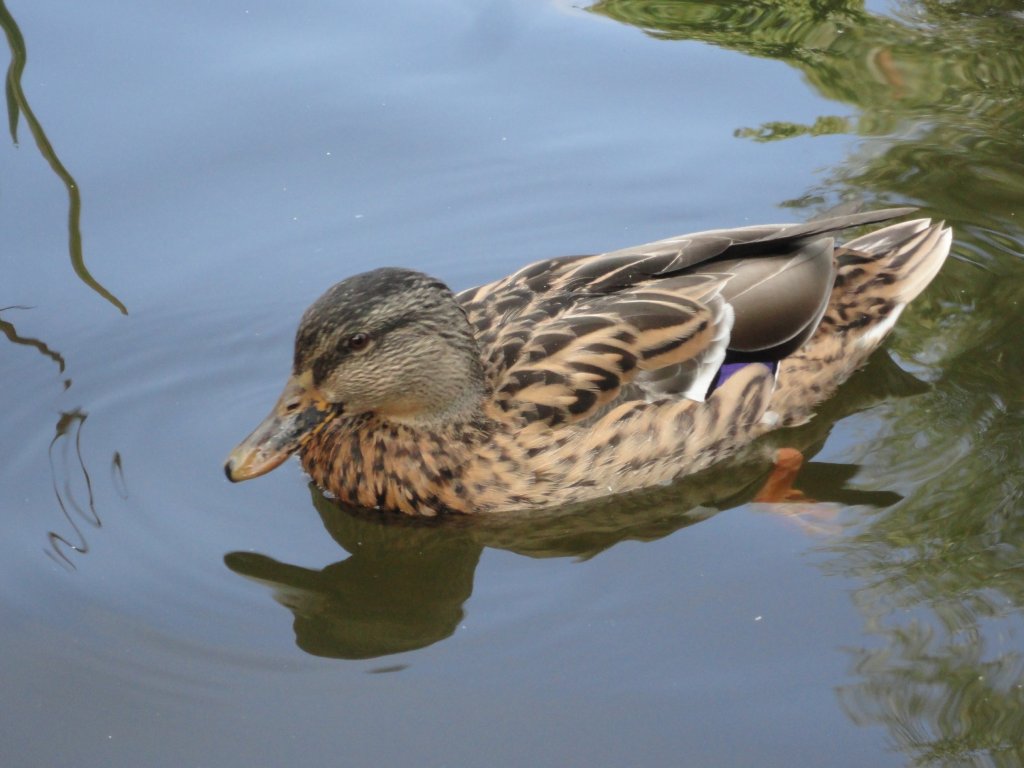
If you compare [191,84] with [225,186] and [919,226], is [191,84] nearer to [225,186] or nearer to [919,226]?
[225,186]

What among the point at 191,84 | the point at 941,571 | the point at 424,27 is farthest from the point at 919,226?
the point at 191,84

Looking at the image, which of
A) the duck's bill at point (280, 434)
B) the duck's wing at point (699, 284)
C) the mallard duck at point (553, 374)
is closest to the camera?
the duck's bill at point (280, 434)

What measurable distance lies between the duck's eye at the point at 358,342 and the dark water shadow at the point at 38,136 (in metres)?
1.98

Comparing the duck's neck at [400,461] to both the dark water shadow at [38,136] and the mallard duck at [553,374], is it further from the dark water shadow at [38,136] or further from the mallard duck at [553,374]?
the dark water shadow at [38,136]

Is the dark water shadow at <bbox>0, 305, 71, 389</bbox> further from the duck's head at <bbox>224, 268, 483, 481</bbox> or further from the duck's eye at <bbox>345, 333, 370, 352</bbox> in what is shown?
the duck's eye at <bbox>345, 333, 370, 352</bbox>

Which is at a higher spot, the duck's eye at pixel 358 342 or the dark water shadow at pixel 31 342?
the duck's eye at pixel 358 342

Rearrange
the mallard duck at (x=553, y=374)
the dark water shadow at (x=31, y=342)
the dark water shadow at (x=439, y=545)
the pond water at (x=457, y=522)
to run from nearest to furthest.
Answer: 1. the pond water at (x=457, y=522)
2. the dark water shadow at (x=439, y=545)
3. the mallard duck at (x=553, y=374)
4. the dark water shadow at (x=31, y=342)

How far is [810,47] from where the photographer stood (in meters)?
10.1

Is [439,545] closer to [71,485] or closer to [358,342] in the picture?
[358,342]

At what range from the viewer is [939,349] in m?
7.58

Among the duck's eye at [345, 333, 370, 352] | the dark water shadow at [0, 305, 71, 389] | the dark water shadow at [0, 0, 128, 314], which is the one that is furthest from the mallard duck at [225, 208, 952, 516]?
the dark water shadow at [0, 0, 128, 314]

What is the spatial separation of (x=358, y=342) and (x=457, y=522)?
0.95m

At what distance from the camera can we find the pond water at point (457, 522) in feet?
17.8

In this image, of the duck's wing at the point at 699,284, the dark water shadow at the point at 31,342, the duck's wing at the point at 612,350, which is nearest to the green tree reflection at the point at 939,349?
the duck's wing at the point at 699,284
